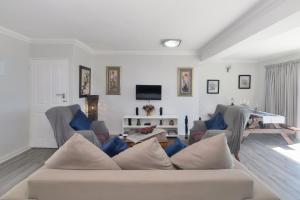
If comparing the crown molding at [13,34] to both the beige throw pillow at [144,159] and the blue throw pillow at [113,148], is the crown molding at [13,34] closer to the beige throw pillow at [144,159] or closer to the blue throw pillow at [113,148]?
the blue throw pillow at [113,148]

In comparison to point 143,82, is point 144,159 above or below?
below

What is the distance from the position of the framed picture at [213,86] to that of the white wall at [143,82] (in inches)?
41.1

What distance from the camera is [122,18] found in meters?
3.49

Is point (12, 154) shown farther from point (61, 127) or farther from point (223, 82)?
point (223, 82)

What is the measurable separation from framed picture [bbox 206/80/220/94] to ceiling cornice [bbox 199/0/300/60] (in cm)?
259

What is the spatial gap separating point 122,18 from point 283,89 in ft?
16.7

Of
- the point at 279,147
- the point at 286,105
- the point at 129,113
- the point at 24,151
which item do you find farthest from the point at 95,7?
the point at 286,105

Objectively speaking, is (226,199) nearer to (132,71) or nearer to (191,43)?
(191,43)

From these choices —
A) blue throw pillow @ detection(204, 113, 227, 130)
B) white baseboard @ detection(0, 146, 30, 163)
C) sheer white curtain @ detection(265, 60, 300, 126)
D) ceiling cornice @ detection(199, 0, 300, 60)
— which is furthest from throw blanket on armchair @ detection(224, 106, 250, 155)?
white baseboard @ detection(0, 146, 30, 163)

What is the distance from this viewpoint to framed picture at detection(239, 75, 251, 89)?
24.6ft

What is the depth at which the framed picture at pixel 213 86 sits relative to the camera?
24.5 ft

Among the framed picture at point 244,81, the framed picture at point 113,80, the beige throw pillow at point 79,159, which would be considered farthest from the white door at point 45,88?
the framed picture at point 244,81

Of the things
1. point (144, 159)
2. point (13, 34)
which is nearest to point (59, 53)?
point (13, 34)

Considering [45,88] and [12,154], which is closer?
[12,154]
